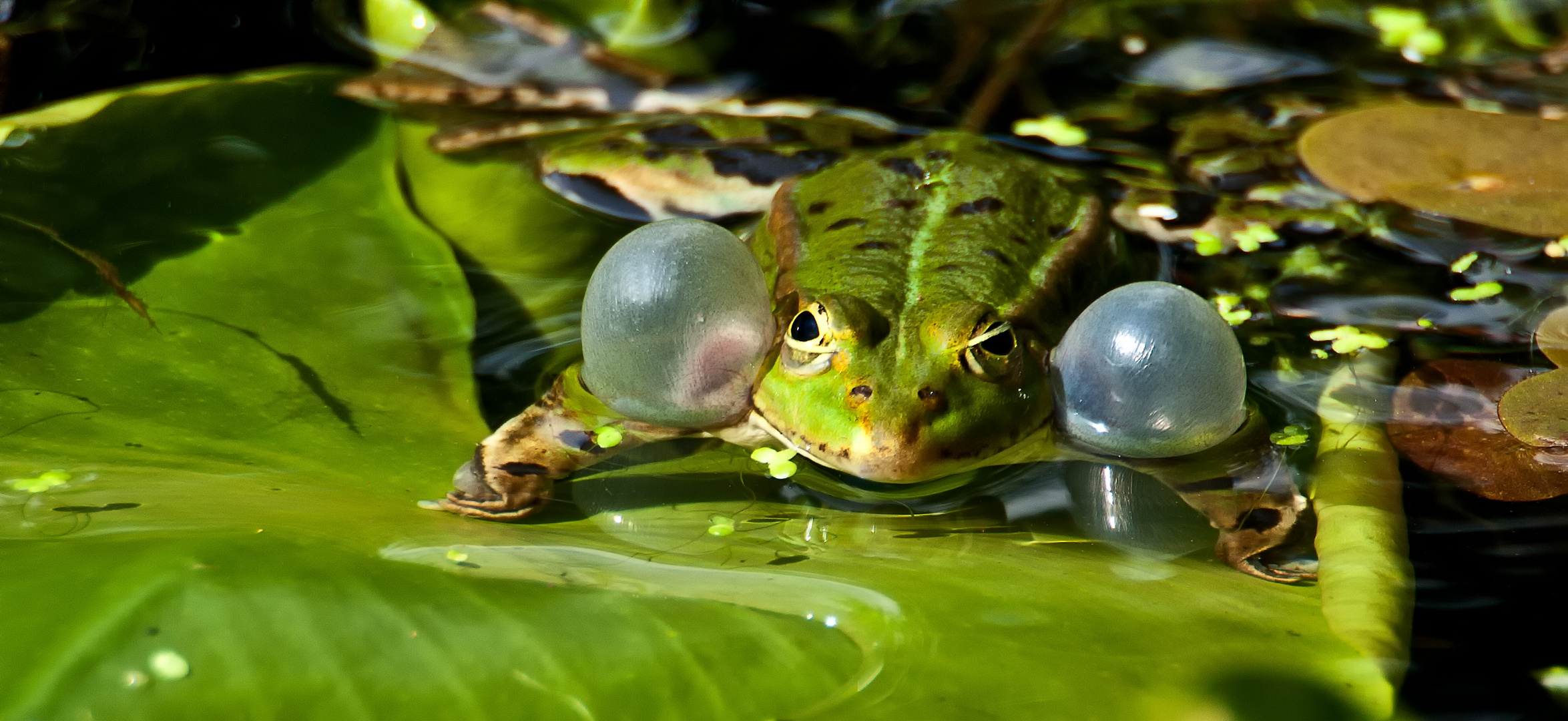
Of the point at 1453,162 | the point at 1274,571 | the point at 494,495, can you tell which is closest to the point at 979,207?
the point at 1274,571

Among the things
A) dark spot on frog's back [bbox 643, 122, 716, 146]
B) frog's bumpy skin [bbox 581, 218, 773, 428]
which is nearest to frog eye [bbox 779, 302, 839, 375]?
frog's bumpy skin [bbox 581, 218, 773, 428]

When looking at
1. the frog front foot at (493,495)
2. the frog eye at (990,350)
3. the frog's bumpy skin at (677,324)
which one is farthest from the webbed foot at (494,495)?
the frog eye at (990,350)

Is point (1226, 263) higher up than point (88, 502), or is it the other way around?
point (88, 502)

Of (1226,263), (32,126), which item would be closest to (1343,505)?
(1226,263)

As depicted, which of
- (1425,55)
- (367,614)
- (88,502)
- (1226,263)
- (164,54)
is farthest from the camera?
(1425,55)

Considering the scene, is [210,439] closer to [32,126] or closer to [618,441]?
[618,441]

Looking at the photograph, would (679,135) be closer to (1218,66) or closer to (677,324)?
(677,324)

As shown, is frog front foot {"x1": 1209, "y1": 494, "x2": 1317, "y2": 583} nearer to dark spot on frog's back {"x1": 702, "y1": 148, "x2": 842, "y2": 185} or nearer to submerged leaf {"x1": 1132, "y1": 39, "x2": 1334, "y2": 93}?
dark spot on frog's back {"x1": 702, "y1": 148, "x2": 842, "y2": 185}
